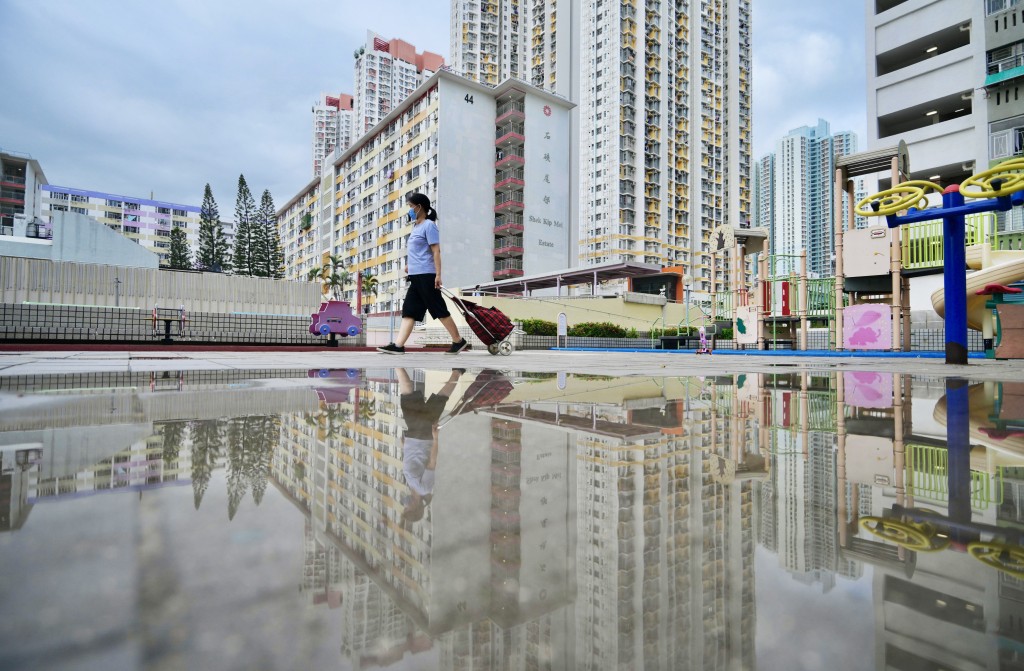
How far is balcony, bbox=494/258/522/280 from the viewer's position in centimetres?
4784

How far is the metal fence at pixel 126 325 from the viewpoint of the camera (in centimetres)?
1325

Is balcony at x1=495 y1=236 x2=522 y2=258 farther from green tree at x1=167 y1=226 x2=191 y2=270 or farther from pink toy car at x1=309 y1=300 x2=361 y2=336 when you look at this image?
green tree at x1=167 y1=226 x2=191 y2=270

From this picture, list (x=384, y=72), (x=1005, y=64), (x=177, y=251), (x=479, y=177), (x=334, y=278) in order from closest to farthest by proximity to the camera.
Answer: (x=1005, y=64) < (x=479, y=177) < (x=177, y=251) < (x=334, y=278) < (x=384, y=72)

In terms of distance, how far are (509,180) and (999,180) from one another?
44.2 m

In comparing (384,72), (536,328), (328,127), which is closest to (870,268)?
(536,328)

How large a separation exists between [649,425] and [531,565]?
1.15 m

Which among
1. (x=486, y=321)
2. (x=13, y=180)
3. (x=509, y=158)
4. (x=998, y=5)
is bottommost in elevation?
(x=486, y=321)

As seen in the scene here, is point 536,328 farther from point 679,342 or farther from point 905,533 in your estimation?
point 905,533

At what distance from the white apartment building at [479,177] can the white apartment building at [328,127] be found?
4693 centimetres

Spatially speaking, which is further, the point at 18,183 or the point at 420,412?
the point at 18,183

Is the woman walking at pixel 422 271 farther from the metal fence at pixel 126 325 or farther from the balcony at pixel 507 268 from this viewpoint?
the balcony at pixel 507 268

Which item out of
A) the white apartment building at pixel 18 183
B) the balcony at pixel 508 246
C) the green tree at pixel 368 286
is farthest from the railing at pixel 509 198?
the white apartment building at pixel 18 183

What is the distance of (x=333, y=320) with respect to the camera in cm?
1448

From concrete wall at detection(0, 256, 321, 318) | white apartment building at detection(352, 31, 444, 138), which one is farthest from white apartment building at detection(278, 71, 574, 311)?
white apartment building at detection(352, 31, 444, 138)
